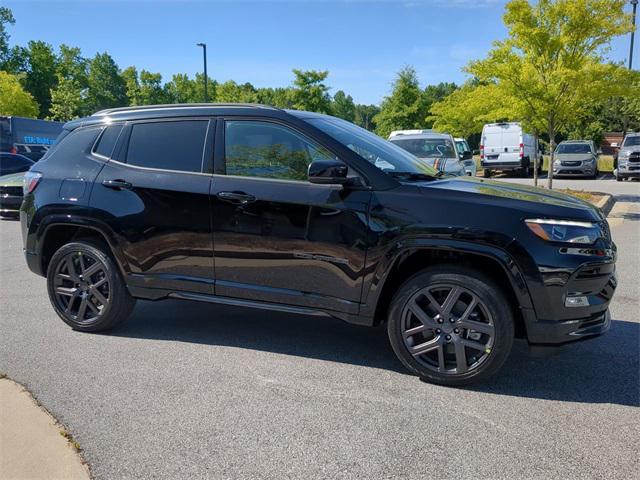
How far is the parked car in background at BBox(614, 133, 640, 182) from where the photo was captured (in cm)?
2200

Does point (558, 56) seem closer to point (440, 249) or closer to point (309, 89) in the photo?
point (440, 249)

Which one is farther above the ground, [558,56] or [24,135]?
[558,56]

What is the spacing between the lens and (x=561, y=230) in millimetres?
3334

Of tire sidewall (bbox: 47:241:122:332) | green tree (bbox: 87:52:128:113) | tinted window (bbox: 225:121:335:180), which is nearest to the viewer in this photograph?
tinted window (bbox: 225:121:335:180)

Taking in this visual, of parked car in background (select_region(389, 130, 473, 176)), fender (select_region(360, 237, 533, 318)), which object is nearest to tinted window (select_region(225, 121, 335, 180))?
fender (select_region(360, 237, 533, 318))

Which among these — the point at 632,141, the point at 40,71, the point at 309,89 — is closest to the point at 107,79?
the point at 40,71

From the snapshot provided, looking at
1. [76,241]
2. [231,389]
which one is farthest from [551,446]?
[76,241]

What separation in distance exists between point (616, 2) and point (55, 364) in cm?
1369

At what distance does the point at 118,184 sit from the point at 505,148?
23.3 meters

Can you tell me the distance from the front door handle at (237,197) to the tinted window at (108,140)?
1221 millimetres

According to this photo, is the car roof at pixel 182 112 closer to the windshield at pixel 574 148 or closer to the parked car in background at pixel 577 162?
the parked car in background at pixel 577 162

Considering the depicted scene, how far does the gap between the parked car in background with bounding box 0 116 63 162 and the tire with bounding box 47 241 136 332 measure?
1868 centimetres

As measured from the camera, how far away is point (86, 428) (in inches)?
121

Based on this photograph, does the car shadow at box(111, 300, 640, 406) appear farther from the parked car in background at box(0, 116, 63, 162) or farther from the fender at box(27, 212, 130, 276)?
the parked car in background at box(0, 116, 63, 162)
